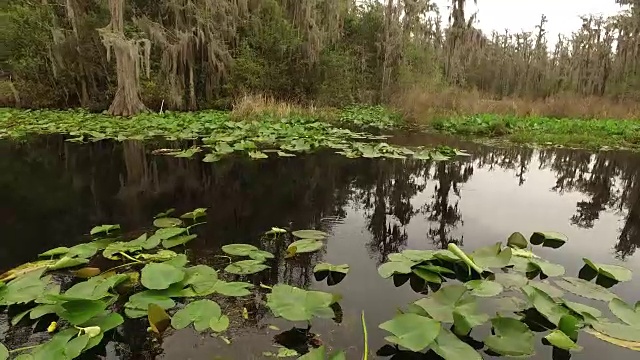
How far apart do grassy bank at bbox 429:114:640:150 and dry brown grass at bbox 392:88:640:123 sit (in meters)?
0.84

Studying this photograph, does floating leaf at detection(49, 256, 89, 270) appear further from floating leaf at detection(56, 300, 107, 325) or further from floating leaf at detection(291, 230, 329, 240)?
floating leaf at detection(291, 230, 329, 240)

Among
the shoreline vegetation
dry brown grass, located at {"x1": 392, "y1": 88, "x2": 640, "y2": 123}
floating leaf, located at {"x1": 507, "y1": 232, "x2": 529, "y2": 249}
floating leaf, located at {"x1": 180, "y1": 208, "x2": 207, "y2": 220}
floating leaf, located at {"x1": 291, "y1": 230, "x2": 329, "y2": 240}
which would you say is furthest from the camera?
dry brown grass, located at {"x1": 392, "y1": 88, "x2": 640, "y2": 123}

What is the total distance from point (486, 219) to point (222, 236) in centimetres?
234

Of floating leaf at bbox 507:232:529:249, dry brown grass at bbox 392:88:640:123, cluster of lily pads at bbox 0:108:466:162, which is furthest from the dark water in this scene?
dry brown grass at bbox 392:88:640:123

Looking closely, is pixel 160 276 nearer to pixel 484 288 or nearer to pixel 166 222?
pixel 166 222

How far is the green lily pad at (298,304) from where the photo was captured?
5.91 feet

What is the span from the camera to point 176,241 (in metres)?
2.65

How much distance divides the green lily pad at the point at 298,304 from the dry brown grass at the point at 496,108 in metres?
9.97

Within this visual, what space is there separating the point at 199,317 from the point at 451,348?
41.9 inches

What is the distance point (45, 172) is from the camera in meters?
4.91

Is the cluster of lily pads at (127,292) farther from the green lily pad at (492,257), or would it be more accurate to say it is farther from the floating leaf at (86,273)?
the green lily pad at (492,257)

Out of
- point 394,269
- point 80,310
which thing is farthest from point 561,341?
point 80,310

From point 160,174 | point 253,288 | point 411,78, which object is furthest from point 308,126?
point 411,78

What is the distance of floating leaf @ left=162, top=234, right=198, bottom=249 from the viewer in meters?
2.60
